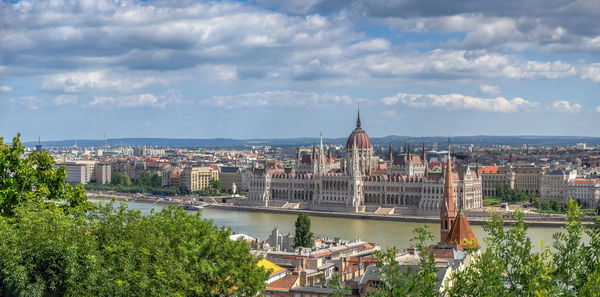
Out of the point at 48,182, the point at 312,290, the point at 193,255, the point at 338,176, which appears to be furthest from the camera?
the point at 338,176

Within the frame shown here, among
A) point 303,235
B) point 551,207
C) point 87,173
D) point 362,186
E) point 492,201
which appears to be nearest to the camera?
point 303,235

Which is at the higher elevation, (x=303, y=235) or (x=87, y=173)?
(x=303, y=235)

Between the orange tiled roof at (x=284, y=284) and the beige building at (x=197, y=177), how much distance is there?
62.7m

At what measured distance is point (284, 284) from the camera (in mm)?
20156

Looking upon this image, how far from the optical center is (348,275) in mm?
22453

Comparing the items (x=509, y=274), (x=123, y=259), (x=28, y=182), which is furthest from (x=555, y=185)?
(x=509, y=274)

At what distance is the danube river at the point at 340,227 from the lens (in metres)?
41.8

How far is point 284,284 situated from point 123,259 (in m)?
6.39

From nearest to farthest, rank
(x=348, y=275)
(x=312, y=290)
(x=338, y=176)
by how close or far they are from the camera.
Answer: (x=312, y=290)
(x=348, y=275)
(x=338, y=176)

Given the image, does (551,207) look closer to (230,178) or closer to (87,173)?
(230,178)

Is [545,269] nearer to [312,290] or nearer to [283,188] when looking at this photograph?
[312,290]

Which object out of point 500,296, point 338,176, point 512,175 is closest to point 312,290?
point 500,296

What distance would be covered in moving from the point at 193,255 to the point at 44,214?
3.23 m

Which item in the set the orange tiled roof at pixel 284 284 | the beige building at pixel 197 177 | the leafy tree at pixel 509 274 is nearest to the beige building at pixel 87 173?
the beige building at pixel 197 177
